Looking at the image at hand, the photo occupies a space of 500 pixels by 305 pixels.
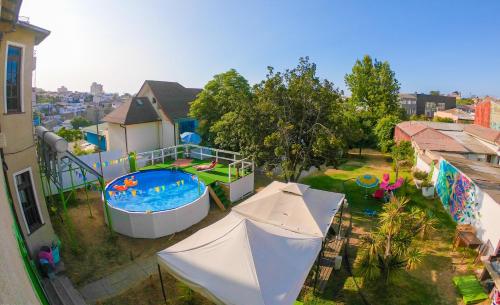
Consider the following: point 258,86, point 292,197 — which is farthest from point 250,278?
point 258,86

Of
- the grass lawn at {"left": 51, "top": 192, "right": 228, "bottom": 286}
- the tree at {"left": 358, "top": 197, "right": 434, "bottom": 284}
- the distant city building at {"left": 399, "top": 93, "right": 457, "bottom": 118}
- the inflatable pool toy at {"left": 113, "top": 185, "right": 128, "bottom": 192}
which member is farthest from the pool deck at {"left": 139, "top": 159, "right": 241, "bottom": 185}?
the distant city building at {"left": 399, "top": 93, "right": 457, "bottom": 118}

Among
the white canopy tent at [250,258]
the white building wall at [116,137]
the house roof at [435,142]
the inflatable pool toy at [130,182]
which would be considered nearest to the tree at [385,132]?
the house roof at [435,142]

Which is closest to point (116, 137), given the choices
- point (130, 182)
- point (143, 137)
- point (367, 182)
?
point (143, 137)

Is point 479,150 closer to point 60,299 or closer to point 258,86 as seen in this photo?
point 258,86

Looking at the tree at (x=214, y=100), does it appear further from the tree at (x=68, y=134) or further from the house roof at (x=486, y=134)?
the house roof at (x=486, y=134)

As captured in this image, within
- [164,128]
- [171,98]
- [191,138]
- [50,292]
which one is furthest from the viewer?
[171,98]

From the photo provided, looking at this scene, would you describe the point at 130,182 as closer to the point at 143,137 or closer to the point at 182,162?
the point at 182,162

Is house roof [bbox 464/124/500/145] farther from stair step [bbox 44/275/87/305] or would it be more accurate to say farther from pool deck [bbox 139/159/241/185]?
stair step [bbox 44/275/87/305]

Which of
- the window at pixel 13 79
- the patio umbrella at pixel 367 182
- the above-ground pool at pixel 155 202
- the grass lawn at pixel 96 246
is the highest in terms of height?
the window at pixel 13 79
